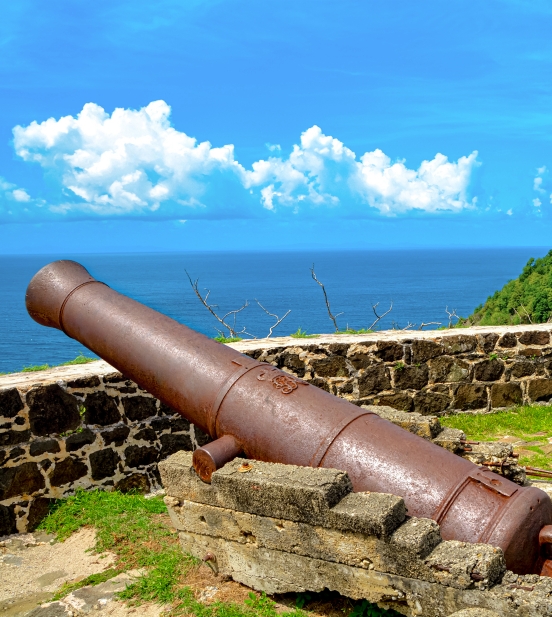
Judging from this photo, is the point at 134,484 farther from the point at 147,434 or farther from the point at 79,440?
the point at 79,440

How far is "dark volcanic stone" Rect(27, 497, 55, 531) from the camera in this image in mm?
5695

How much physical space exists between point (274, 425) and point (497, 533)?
1384mm

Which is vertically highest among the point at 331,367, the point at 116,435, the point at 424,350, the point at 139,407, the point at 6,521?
the point at 424,350

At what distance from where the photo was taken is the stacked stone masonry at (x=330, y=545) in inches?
123

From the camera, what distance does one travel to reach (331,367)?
7.27 metres

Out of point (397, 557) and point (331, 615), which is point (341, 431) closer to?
point (397, 557)

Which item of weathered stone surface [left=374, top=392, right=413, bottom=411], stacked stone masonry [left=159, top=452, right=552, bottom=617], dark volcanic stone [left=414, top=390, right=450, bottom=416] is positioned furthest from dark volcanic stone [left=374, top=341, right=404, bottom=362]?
stacked stone masonry [left=159, top=452, right=552, bottom=617]

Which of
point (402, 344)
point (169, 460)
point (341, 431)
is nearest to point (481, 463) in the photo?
point (341, 431)

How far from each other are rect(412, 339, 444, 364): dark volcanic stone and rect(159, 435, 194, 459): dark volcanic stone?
269 centimetres

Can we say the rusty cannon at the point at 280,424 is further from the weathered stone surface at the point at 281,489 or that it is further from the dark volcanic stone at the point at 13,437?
the dark volcanic stone at the point at 13,437

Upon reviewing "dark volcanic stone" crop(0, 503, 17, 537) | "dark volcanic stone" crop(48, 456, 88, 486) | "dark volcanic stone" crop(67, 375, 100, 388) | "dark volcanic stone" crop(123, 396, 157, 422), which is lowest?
"dark volcanic stone" crop(0, 503, 17, 537)

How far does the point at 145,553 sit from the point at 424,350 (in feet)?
13.1

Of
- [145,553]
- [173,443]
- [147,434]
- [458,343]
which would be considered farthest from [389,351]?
[145,553]

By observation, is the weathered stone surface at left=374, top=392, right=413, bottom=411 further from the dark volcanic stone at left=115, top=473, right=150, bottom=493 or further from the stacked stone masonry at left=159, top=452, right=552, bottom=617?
the stacked stone masonry at left=159, top=452, right=552, bottom=617
